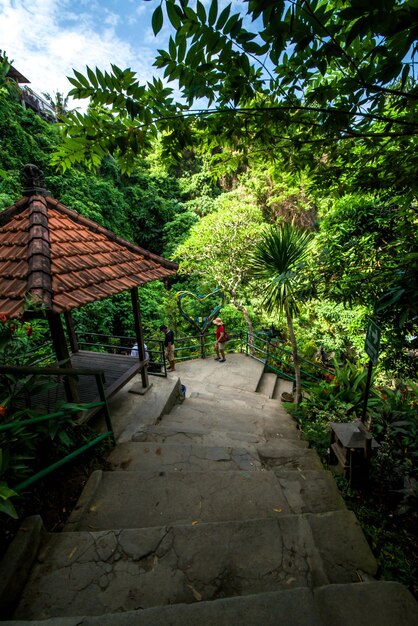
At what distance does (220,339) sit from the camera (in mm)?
8180

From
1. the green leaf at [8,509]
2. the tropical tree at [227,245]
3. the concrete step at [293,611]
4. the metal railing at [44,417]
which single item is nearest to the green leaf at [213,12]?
the metal railing at [44,417]

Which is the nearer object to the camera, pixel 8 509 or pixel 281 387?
pixel 8 509

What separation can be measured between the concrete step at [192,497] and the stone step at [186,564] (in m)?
0.31

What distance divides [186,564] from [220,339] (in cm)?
639

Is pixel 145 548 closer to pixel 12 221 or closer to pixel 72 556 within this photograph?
pixel 72 556

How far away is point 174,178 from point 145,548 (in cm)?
2189

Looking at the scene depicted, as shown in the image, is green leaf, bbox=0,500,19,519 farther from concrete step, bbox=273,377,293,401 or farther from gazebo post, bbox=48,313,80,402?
concrete step, bbox=273,377,293,401

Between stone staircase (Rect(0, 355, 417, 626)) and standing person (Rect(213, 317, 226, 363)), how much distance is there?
485 cm

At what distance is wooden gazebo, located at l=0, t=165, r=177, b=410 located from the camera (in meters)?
2.64

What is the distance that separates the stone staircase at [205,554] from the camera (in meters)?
1.53

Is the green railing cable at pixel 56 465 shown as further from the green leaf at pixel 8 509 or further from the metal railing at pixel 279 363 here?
the metal railing at pixel 279 363

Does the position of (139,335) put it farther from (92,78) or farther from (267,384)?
(267,384)

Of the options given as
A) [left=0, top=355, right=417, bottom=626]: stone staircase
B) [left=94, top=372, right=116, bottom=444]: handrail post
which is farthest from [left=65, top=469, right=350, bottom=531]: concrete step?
[left=94, top=372, right=116, bottom=444]: handrail post

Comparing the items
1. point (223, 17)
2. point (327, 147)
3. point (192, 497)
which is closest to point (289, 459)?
point (192, 497)
